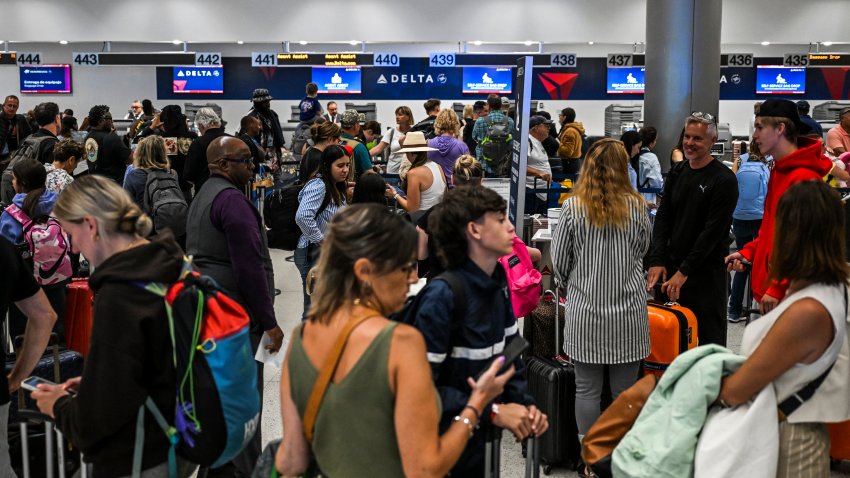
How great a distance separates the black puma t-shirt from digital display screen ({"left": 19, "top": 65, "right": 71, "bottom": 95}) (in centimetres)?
1736

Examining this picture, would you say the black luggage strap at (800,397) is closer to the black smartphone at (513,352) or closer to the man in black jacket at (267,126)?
the black smartphone at (513,352)

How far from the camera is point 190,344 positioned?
8.20 ft

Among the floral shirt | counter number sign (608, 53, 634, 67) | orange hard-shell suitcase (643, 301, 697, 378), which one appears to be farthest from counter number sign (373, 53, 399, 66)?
orange hard-shell suitcase (643, 301, 697, 378)

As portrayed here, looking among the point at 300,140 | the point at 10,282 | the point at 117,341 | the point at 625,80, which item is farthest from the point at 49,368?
the point at 625,80

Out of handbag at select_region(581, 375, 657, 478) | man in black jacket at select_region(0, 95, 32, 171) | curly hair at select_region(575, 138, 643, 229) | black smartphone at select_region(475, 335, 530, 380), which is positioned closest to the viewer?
black smartphone at select_region(475, 335, 530, 380)

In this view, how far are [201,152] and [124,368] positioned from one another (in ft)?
17.3

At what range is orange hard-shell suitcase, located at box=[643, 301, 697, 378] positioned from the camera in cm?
441

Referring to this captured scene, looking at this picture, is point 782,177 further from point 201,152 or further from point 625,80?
point 625,80

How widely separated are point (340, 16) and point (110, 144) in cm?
863

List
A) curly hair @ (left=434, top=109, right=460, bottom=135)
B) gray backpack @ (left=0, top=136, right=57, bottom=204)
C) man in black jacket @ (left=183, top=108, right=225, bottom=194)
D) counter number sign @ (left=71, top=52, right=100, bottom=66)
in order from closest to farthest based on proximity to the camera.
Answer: man in black jacket @ (left=183, top=108, right=225, bottom=194) < gray backpack @ (left=0, top=136, right=57, bottom=204) < curly hair @ (left=434, top=109, right=460, bottom=135) < counter number sign @ (left=71, top=52, right=100, bottom=66)

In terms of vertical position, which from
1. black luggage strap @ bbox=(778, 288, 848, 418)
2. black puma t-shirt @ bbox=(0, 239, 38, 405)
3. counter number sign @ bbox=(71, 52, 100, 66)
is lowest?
black luggage strap @ bbox=(778, 288, 848, 418)

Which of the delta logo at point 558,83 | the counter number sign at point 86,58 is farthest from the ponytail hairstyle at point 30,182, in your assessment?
the delta logo at point 558,83

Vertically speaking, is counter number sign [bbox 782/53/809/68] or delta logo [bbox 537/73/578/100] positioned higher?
counter number sign [bbox 782/53/809/68]

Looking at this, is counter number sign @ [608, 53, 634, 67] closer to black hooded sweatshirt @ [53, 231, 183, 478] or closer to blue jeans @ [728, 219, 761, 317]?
blue jeans @ [728, 219, 761, 317]
